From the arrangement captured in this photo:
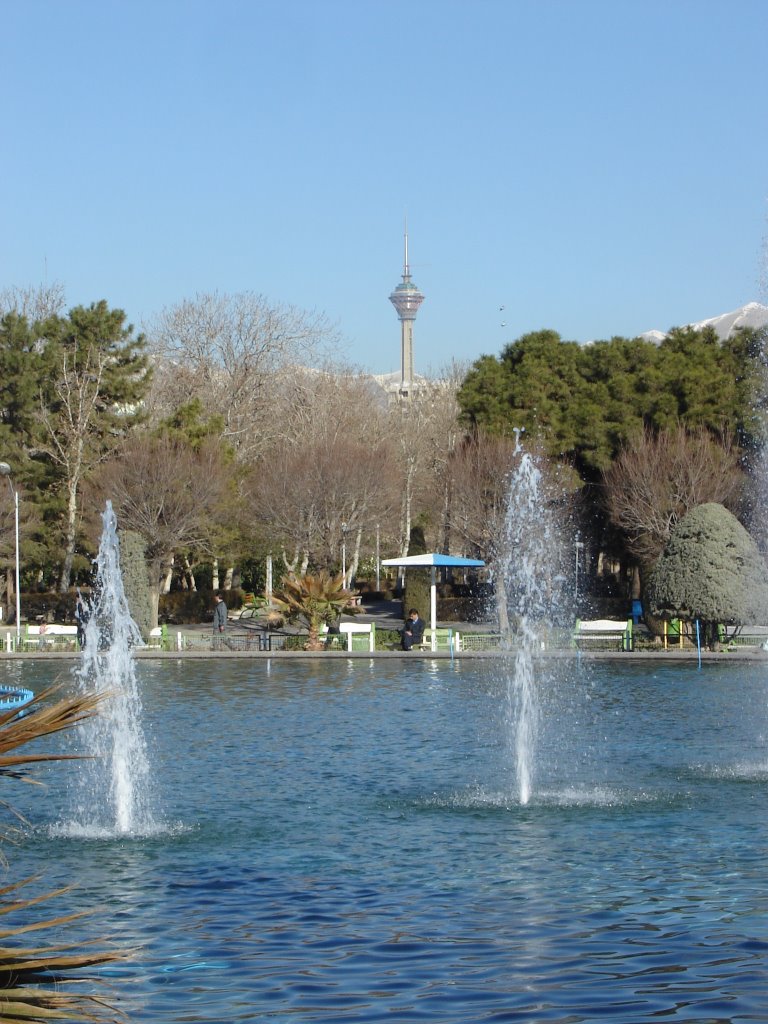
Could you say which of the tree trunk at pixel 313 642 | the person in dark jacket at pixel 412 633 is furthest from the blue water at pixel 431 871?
the tree trunk at pixel 313 642

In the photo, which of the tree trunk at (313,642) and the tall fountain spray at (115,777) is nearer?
the tall fountain spray at (115,777)

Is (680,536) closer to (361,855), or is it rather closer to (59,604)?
(59,604)

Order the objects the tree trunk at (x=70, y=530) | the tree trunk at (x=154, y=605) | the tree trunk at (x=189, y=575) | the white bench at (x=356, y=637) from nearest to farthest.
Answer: the white bench at (x=356, y=637)
the tree trunk at (x=154, y=605)
the tree trunk at (x=70, y=530)
the tree trunk at (x=189, y=575)

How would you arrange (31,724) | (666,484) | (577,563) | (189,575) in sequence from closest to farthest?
(31,724)
(666,484)
(577,563)
(189,575)

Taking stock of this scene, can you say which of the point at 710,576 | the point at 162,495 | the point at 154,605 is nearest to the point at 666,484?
the point at 710,576

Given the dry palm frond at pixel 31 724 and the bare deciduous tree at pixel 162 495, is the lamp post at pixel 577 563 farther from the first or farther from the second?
the dry palm frond at pixel 31 724

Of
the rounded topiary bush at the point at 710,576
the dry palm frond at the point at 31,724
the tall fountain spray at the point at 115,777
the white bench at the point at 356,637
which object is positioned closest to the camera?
the dry palm frond at the point at 31,724

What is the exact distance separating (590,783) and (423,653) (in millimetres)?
16254

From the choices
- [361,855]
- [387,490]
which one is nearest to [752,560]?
[387,490]

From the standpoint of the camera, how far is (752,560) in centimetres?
3441

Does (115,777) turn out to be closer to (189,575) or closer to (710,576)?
(710,576)

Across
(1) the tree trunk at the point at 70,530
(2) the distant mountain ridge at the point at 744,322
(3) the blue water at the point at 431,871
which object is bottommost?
(3) the blue water at the point at 431,871

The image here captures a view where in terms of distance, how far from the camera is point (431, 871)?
11234mm

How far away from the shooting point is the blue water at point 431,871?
8.19m
